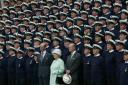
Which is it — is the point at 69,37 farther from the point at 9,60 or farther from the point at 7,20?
the point at 7,20

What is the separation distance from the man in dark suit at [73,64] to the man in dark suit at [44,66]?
30.9 inches

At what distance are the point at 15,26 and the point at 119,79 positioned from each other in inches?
215

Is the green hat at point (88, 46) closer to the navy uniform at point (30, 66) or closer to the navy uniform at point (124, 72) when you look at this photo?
the navy uniform at point (124, 72)

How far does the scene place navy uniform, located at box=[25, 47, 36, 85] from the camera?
608 inches

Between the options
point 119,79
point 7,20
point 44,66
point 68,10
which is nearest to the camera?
point 119,79

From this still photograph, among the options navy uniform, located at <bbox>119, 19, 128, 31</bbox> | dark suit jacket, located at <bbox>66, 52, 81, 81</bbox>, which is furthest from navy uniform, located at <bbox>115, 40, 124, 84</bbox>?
dark suit jacket, located at <bbox>66, 52, 81, 81</bbox>

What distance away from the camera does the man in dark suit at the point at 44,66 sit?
14578 mm

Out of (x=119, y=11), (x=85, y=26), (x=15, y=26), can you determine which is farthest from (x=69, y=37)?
(x=15, y=26)

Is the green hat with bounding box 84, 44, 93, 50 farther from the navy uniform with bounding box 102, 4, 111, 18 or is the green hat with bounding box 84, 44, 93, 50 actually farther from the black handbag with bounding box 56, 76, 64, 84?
the navy uniform with bounding box 102, 4, 111, 18

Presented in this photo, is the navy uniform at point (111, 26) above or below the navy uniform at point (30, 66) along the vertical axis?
above

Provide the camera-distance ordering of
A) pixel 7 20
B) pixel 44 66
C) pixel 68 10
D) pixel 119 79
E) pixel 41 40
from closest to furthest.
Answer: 1. pixel 119 79
2. pixel 44 66
3. pixel 41 40
4. pixel 68 10
5. pixel 7 20

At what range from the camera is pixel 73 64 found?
13.9 m

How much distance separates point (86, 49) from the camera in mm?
14078

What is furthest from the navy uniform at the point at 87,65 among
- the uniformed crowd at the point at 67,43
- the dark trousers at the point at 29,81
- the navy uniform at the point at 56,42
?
the dark trousers at the point at 29,81
